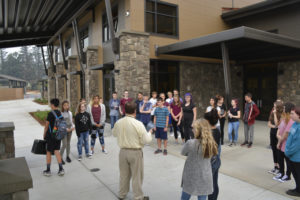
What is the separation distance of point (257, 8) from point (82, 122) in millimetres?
11542

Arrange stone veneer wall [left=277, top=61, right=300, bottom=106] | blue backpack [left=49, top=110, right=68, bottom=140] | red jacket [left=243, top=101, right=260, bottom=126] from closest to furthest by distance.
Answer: blue backpack [left=49, top=110, right=68, bottom=140] → red jacket [left=243, top=101, right=260, bottom=126] → stone veneer wall [left=277, top=61, right=300, bottom=106]

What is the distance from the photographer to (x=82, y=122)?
6055mm

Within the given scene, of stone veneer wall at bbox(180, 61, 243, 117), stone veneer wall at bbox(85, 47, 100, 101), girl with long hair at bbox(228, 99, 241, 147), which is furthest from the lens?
stone veneer wall at bbox(85, 47, 100, 101)

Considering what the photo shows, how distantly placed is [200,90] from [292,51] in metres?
4.88

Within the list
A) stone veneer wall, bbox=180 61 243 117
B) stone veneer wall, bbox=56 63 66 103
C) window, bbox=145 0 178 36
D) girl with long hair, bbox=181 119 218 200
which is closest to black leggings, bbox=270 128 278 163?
girl with long hair, bbox=181 119 218 200

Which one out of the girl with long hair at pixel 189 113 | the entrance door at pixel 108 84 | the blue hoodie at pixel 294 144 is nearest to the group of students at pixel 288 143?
the blue hoodie at pixel 294 144

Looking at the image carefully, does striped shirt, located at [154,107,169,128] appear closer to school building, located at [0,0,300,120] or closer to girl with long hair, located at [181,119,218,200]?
school building, located at [0,0,300,120]

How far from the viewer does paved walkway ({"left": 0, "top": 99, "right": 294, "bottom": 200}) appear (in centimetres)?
426

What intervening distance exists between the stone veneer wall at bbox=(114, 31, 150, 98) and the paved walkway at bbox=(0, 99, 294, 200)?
3.73 meters

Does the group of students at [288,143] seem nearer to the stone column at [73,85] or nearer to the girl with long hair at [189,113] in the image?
the girl with long hair at [189,113]

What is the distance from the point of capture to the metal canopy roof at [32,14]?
10289mm

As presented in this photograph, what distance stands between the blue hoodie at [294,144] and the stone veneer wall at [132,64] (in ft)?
23.3

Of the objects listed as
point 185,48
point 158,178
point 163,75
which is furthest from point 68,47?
point 158,178

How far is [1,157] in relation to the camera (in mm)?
5293
